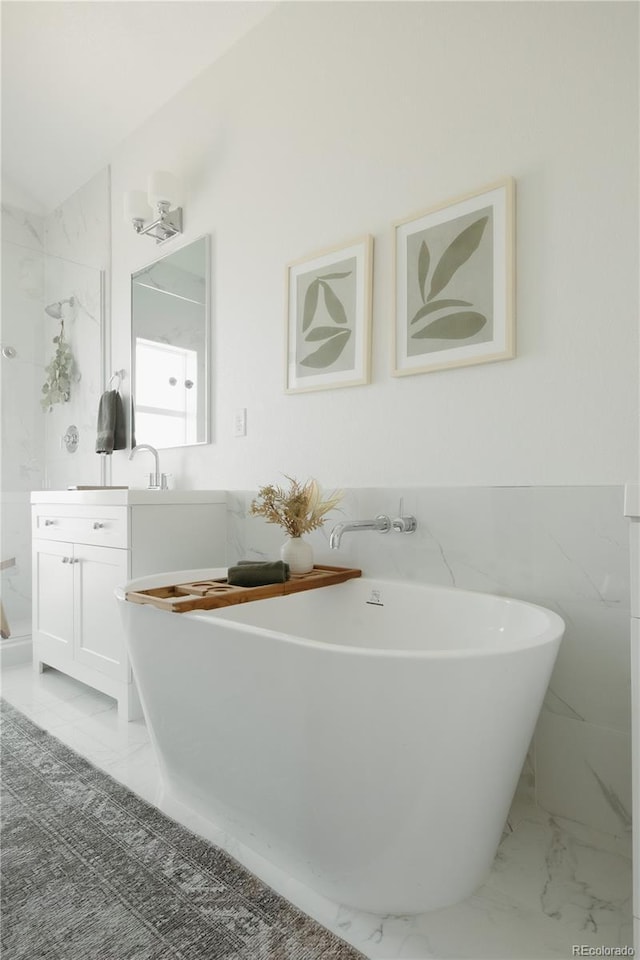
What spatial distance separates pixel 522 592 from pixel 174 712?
0.98 metres

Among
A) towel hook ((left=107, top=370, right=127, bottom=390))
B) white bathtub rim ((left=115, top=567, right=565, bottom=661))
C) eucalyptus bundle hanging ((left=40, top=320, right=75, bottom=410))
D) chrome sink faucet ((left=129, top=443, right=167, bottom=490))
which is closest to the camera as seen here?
white bathtub rim ((left=115, top=567, right=565, bottom=661))

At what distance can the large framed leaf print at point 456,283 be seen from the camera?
1567mm

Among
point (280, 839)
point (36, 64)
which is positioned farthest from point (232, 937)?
point (36, 64)

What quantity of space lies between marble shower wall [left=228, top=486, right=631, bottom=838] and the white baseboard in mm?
2242

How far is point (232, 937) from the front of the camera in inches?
40.5

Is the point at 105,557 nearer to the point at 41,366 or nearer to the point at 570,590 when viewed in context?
the point at 570,590

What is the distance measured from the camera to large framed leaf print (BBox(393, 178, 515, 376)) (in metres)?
1.57

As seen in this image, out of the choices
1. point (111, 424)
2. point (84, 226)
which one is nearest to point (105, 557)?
point (111, 424)

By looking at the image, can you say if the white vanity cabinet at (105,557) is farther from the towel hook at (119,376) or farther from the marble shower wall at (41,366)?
the towel hook at (119,376)

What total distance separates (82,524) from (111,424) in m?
0.80

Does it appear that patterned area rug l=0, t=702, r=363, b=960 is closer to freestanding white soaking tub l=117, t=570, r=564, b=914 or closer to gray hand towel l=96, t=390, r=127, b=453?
freestanding white soaking tub l=117, t=570, r=564, b=914

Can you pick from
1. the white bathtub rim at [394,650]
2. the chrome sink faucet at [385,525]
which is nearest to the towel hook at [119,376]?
the white bathtub rim at [394,650]

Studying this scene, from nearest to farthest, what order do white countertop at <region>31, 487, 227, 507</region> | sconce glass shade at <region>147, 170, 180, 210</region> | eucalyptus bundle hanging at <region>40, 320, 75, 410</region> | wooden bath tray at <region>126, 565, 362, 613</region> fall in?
wooden bath tray at <region>126, 565, 362, 613</region> < white countertop at <region>31, 487, 227, 507</region> < sconce glass shade at <region>147, 170, 180, 210</region> < eucalyptus bundle hanging at <region>40, 320, 75, 410</region>

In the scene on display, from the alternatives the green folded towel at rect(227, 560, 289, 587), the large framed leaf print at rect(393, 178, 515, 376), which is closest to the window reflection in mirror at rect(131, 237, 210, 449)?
the green folded towel at rect(227, 560, 289, 587)
